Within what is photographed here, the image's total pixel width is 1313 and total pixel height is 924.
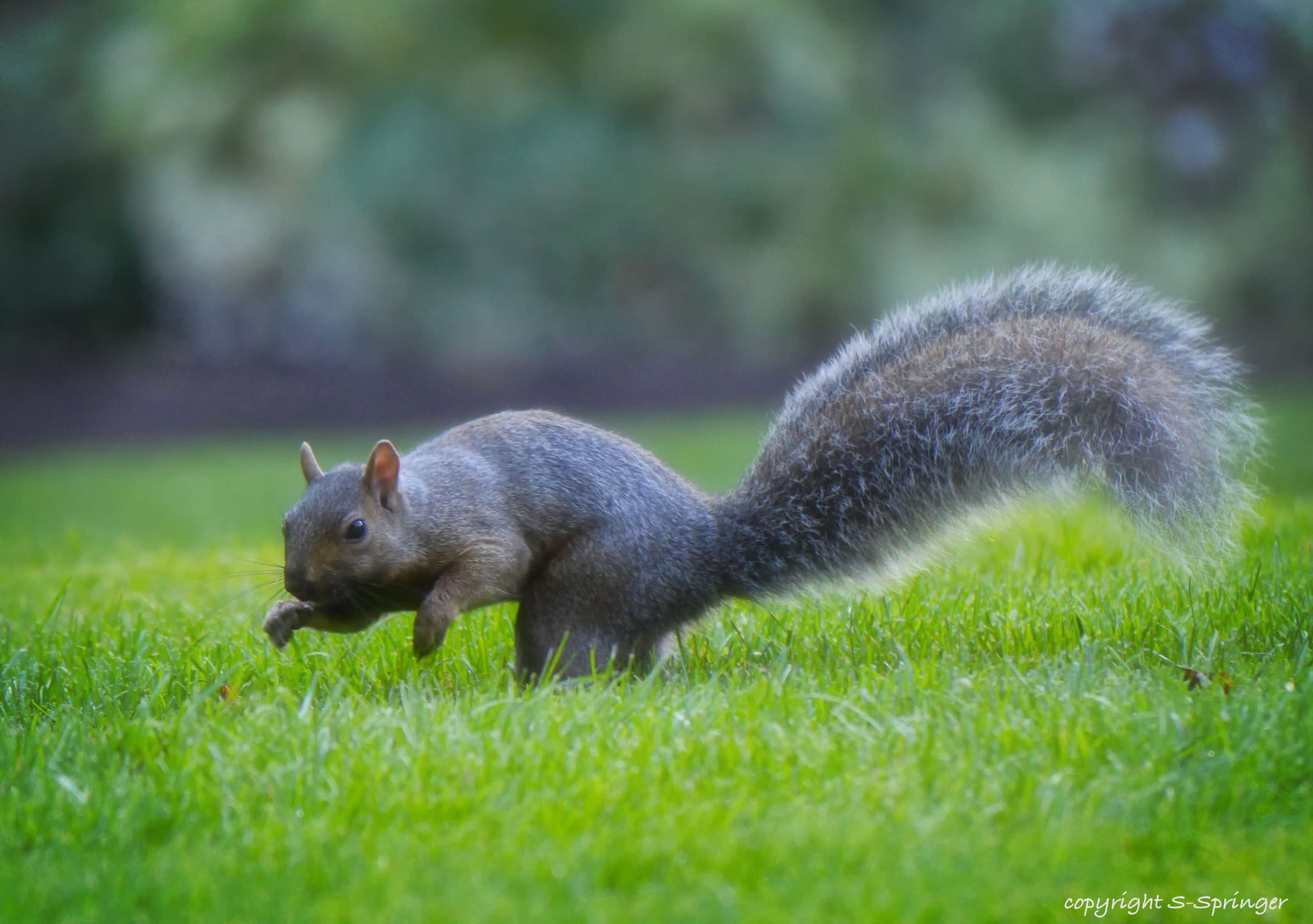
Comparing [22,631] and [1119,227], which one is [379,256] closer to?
[1119,227]

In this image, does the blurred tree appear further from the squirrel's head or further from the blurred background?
the squirrel's head

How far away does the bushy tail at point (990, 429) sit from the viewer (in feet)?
8.94

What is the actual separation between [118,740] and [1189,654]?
2.16 meters

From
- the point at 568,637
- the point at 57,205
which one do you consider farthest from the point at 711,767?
the point at 57,205

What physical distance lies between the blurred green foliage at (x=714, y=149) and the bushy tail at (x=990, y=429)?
7.67 metres

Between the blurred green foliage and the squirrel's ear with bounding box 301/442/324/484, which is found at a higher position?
the blurred green foliage

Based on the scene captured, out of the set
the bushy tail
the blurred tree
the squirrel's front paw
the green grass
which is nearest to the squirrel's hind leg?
the green grass

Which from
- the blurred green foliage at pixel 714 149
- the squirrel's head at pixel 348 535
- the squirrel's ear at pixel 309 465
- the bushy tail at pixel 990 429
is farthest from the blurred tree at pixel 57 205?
the bushy tail at pixel 990 429

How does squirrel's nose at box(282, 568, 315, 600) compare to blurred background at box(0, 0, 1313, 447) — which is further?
blurred background at box(0, 0, 1313, 447)

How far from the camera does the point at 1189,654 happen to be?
2.77 meters

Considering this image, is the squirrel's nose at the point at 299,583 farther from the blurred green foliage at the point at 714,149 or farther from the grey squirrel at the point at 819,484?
the blurred green foliage at the point at 714,149

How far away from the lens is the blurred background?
35.7 feet

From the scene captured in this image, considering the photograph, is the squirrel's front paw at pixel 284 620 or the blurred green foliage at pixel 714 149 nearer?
the squirrel's front paw at pixel 284 620

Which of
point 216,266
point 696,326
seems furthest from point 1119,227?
point 216,266
